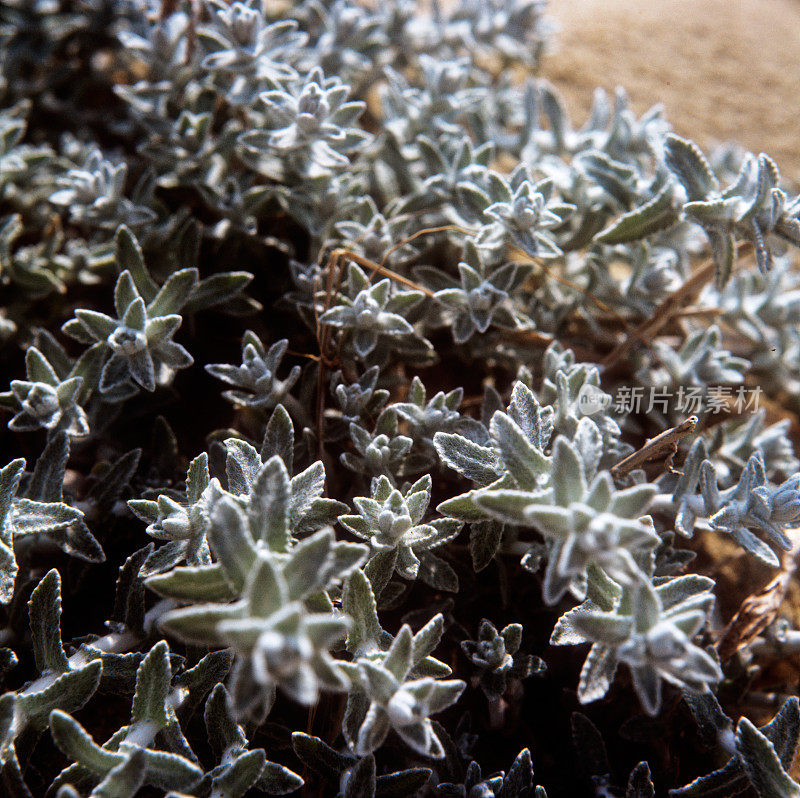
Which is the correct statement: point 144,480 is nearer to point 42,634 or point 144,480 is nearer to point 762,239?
point 42,634

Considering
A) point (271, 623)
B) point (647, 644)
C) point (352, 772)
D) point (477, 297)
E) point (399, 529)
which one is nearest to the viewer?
point (271, 623)

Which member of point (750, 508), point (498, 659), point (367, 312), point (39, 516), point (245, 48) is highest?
point (245, 48)

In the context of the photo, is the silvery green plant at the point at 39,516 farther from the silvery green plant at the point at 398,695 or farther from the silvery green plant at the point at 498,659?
the silvery green plant at the point at 498,659

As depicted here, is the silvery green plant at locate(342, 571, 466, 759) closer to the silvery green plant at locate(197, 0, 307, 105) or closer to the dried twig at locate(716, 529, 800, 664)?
the dried twig at locate(716, 529, 800, 664)

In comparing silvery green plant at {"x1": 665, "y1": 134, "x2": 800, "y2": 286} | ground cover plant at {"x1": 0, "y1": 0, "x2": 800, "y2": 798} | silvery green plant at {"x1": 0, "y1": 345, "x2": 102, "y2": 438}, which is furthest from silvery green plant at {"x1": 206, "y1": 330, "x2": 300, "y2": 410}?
silvery green plant at {"x1": 665, "y1": 134, "x2": 800, "y2": 286}

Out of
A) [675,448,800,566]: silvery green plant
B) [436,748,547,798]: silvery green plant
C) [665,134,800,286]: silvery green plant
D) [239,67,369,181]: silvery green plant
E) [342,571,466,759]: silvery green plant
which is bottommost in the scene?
[436,748,547,798]: silvery green plant

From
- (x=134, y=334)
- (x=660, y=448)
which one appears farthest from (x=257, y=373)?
(x=660, y=448)

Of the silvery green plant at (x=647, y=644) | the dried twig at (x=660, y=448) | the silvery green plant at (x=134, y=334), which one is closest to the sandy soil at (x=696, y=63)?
the dried twig at (x=660, y=448)

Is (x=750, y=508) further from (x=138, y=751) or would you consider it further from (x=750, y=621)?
(x=138, y=751)
